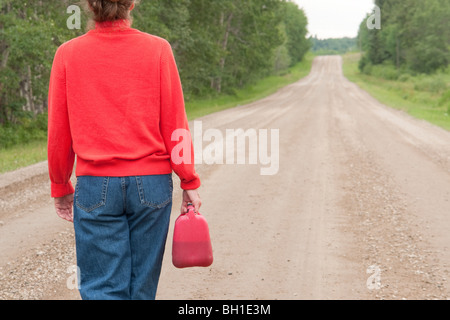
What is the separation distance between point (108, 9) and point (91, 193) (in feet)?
2.60

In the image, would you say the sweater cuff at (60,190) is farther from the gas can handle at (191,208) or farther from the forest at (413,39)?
the forest at (413,39)

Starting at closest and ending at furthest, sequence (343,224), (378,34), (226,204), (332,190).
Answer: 1. (343,224)
2. (226,204)
3. (332,190)
4. (378,34)

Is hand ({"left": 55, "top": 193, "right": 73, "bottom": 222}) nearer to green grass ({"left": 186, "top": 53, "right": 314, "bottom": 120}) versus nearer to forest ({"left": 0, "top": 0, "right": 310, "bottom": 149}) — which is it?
forest ({"left": 0, "top": 0, "right": 310, "bottom": 149})

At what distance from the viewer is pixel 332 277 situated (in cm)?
480

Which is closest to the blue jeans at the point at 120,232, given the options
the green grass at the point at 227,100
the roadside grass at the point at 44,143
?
the roadside grass at the point at 44,143

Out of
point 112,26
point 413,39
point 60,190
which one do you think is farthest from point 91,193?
point 413,39

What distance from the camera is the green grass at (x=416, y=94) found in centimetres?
2372

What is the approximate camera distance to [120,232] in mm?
2268

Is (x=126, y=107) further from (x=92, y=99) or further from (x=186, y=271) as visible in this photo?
(x=186, y=271)

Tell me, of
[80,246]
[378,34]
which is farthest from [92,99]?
[378,34]

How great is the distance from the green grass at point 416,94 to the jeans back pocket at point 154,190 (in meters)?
17.4

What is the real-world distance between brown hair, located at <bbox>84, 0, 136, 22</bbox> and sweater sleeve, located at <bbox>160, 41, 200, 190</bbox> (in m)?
0.23

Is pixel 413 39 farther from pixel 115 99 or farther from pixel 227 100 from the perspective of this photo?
pixel 115 99

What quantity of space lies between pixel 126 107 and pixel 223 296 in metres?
2.56
